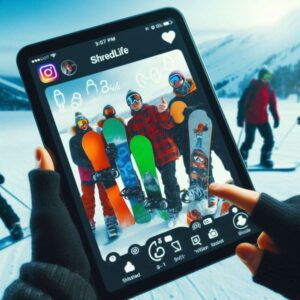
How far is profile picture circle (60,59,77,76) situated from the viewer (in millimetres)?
582

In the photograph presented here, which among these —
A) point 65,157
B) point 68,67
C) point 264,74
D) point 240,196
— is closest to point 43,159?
point 65,157

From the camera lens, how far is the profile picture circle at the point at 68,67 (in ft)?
1.91

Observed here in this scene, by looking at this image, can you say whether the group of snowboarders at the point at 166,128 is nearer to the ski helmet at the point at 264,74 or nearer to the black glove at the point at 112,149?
the black glove at the point at 112,149

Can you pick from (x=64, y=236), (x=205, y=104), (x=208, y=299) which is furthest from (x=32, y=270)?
(x=208, y=299)

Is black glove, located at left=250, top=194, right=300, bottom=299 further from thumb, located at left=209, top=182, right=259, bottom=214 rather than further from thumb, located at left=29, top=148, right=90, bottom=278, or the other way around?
thumb, located at left=29, top=148, right=90, bottom=278

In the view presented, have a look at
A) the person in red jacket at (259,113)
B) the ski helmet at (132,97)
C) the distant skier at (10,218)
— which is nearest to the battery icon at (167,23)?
the ski helmet at (132,97)

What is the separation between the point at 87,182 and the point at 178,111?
0.17 meters

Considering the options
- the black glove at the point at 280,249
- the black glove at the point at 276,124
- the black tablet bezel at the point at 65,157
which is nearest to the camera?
the black glove at the point at 280,249

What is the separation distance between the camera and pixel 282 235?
44 cm

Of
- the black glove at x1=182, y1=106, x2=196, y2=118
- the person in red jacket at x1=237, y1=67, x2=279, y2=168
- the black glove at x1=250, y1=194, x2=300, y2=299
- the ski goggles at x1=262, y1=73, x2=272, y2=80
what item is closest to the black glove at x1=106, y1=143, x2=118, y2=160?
the black glove at x1=182, y1=106, x2=196, y2=118

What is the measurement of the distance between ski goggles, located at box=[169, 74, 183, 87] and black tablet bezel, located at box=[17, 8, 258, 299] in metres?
0.03

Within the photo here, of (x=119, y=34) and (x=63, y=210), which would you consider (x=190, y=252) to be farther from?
(x=119, y=34)

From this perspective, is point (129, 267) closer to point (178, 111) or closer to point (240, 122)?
point (178, 111)

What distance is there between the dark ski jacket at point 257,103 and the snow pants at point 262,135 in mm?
23
